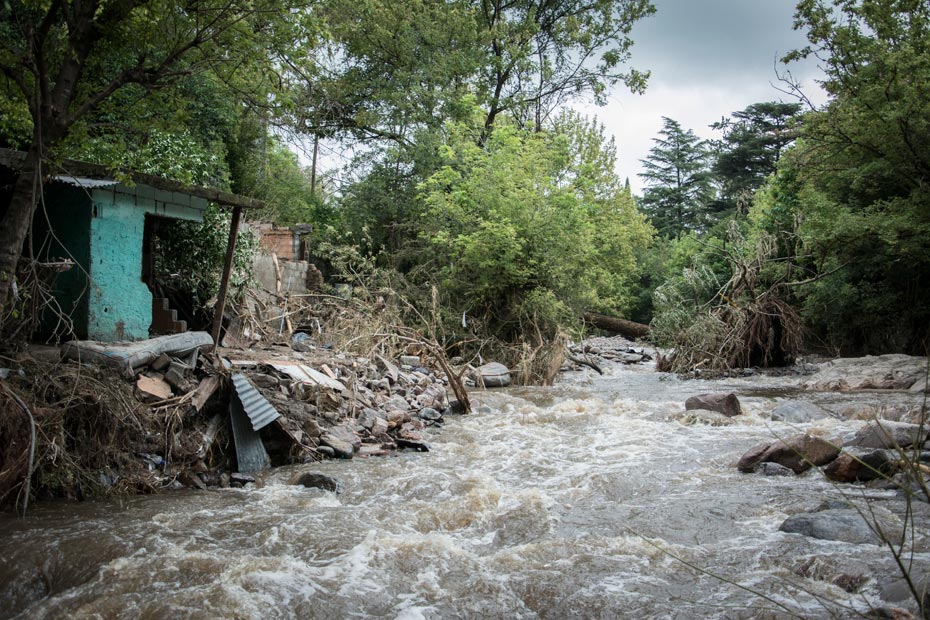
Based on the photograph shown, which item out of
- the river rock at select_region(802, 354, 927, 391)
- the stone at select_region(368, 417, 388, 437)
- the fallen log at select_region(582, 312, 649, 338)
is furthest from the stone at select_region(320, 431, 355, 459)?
the fallen log at select_region(582, 312, 649, 338)

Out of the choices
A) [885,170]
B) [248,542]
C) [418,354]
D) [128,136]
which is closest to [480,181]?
[418,354]

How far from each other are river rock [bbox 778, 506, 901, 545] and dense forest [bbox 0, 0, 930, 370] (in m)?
5.43

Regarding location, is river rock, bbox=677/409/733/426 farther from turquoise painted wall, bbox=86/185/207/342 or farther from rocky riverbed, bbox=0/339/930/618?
turquoise painted wall, bbox=86/185/207/342

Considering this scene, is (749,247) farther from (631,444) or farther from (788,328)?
(631,444)

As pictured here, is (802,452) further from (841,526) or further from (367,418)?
(367,418)

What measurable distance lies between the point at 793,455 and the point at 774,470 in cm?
29

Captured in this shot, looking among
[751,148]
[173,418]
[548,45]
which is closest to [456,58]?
[548,45]

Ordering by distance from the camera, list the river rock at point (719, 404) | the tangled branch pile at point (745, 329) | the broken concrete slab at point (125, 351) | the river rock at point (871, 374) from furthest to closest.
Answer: the tangled branch pile at point (745, 329)
the river rock at point (871, 374)
the river rock at point (719, 404)
the broken concrete slab at point (125, 351)

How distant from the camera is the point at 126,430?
561 cm

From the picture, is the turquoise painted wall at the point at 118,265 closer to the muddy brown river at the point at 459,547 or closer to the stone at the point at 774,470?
the muddy brown river at the point at 459,547

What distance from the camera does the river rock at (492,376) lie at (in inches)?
523

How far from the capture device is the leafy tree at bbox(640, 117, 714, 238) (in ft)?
143

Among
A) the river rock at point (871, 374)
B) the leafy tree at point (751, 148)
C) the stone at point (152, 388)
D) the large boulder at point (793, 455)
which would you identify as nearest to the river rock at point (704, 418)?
the large boulder at point (793, 455)

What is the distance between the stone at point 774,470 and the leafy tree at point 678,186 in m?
37.4
